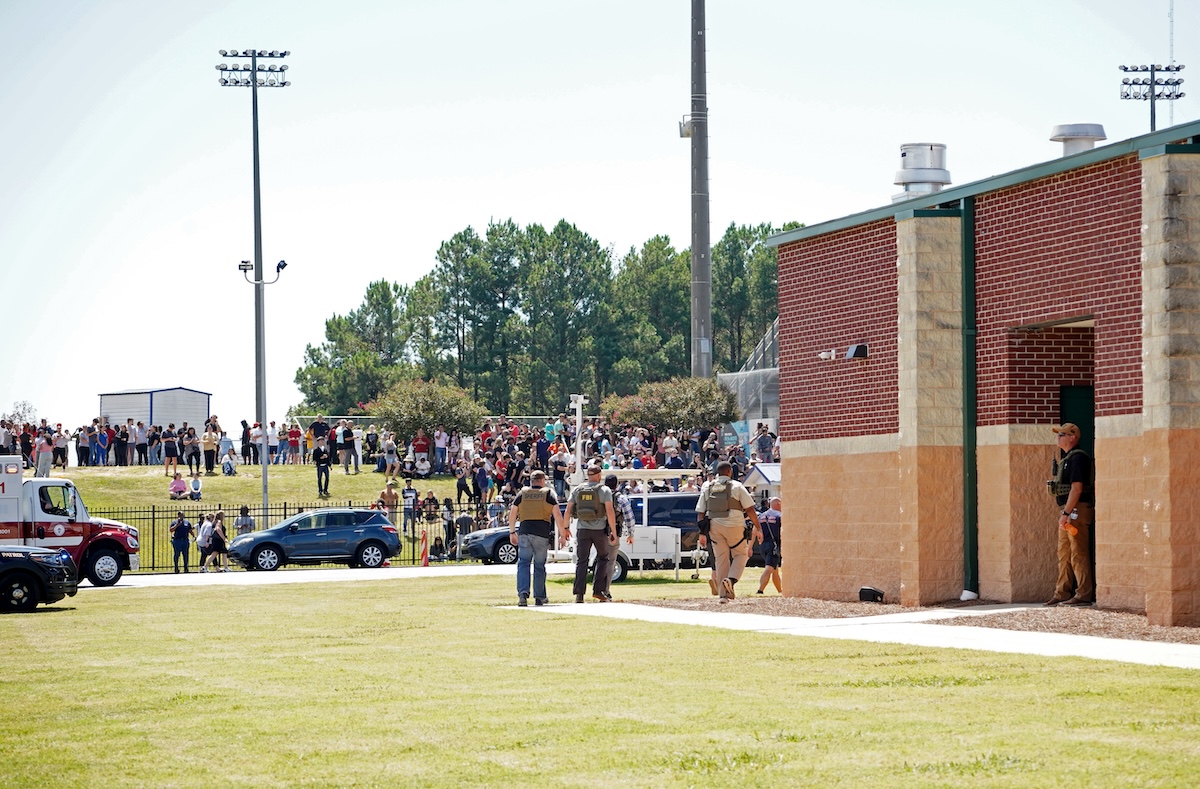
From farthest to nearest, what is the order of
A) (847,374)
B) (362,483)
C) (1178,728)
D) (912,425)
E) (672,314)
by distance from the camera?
(672,314) → (362,483) → (847,374) → (912,425) → (1178,728)

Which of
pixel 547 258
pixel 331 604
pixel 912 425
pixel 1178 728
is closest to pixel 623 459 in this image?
pixel 331 604

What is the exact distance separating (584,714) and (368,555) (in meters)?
27.3

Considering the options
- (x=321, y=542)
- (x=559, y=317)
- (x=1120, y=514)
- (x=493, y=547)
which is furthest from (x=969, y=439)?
(x=559, y=317)

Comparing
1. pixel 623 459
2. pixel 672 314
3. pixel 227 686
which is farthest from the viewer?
pixel 672 314

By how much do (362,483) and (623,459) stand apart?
10.2 meters

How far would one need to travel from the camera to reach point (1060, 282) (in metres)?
16.5

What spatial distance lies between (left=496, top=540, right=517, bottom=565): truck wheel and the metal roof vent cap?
775 inches

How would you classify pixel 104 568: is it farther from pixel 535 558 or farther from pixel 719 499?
pixel 719 499

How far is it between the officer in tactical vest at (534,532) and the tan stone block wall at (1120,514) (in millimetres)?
6935

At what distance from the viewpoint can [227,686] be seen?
11.7 metres

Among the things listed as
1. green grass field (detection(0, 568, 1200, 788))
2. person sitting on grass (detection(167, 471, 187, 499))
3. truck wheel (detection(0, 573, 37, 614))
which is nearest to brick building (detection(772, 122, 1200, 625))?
green grass field (detection(0, 568, 1200, 788))

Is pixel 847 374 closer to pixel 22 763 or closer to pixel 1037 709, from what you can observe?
pixel 1037 709

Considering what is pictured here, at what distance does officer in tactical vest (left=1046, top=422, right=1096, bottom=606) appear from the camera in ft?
53.4

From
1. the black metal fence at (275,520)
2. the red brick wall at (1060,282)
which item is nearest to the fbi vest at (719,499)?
the red brick wall at (1060,282)
